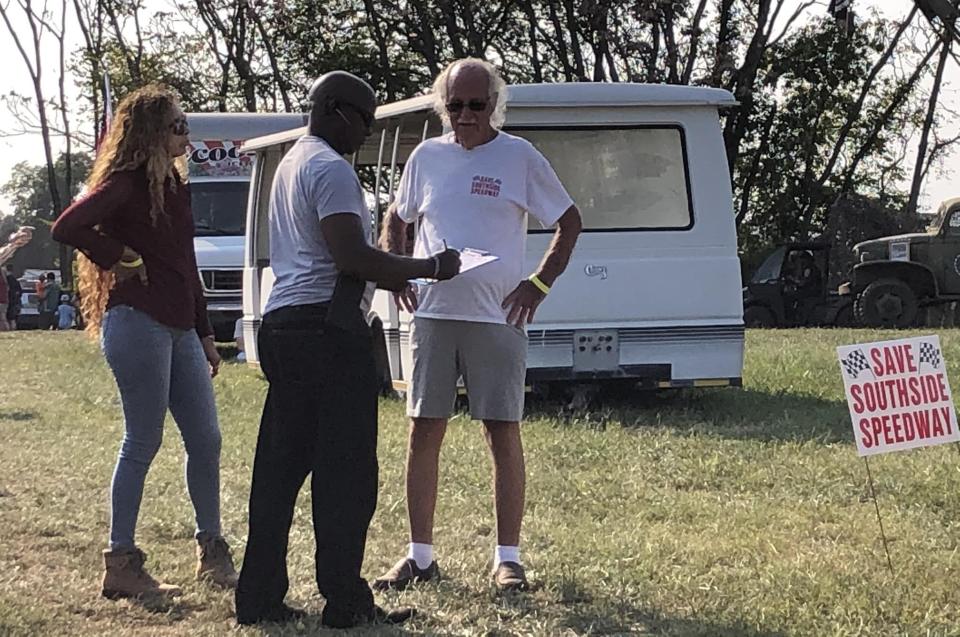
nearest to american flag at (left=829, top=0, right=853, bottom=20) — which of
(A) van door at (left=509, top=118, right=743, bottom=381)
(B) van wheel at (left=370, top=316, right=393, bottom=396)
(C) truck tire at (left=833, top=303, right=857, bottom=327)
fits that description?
(C) truck tire at (left=833, top=303, right=857, bottom=327)

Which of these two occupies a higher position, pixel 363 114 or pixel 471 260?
pixel 363 114

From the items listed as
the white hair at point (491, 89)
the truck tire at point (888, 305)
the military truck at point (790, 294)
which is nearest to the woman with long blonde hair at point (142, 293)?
the white hair at point (491, 89)

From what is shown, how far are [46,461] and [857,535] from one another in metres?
4.75

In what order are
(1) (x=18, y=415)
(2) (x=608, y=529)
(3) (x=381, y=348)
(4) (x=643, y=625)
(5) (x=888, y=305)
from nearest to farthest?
(4) (x=643, y=625)
(2) (x=608, y=529)
(3) (x=381, y=348)
(1) (x=18, y=415)
(5) (x=888, y=305)

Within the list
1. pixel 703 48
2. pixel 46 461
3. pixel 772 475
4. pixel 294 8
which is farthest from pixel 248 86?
pixel 772 475

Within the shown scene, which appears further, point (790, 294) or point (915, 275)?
point (790, 294)

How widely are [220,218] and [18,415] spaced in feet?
21.2

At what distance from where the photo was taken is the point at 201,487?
4.80 meters

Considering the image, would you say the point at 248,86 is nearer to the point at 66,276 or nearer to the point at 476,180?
the point at 66,276

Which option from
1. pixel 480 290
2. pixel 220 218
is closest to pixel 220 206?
pixel 220 218

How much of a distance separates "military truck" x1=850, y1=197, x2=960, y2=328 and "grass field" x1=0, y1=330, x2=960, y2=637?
10.6 metres

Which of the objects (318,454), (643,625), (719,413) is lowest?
(643,625)

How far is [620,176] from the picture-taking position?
9148 mm

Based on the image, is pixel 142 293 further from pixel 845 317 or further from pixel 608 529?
pixel 845 317
